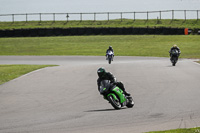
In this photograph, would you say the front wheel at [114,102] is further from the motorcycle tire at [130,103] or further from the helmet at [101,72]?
the helmet at [101,72]

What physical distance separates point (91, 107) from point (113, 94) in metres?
1.06

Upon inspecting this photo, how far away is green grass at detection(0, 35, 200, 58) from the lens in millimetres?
48906

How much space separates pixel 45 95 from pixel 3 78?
755 centimetres

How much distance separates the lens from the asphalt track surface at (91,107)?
974 centimetres

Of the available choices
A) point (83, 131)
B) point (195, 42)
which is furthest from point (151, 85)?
point (195, 42)

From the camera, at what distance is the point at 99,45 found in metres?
55.0

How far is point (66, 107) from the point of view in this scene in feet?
41.5

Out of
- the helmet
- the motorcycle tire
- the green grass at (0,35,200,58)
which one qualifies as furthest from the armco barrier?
the helmet

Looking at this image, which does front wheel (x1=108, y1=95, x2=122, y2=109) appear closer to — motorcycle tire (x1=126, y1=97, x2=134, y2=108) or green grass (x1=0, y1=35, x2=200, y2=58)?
motorcycle tire (x1=126, y1=97, x2=134, y2=108)

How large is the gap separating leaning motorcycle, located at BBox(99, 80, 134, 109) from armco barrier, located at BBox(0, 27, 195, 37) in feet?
147

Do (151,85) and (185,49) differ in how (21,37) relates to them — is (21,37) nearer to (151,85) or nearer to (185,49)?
(185,49)

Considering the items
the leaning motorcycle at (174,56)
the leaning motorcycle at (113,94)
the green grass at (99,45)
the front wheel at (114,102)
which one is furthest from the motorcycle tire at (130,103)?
the green grass at (99,45)

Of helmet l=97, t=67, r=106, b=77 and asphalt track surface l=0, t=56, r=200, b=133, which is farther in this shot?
helmet l=97, t=67, r=106, b=77

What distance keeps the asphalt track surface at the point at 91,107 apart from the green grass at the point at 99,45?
1093 inches
